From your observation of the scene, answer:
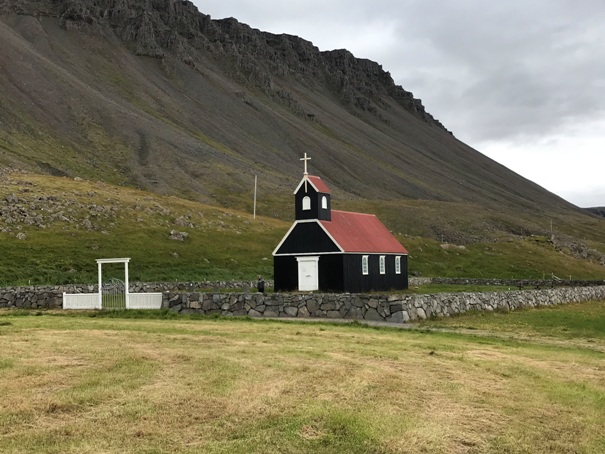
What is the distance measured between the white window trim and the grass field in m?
23.4

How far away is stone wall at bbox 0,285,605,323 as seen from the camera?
2983 cm

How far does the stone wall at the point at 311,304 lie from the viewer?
97.9ft

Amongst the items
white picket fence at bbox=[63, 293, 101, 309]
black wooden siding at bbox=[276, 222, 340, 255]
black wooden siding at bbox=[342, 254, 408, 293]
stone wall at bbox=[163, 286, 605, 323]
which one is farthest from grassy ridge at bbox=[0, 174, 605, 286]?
stone wall at bbox=[163, 286, 605, 323]

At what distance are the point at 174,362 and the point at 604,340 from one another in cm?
1567

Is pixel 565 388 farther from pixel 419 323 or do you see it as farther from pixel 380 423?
pixel 419 323

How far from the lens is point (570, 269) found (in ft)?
255

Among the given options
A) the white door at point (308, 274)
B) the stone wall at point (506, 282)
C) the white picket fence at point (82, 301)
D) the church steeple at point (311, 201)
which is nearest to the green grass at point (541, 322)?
the white door at point (308, 274)

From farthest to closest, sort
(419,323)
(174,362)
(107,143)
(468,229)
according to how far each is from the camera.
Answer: (107,143), (468,229), (419,323), (174,362)

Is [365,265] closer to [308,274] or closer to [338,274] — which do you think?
[338,274]

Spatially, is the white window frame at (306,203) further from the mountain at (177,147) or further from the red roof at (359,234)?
the mountain at (177,147)

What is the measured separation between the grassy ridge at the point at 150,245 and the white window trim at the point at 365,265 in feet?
50.0

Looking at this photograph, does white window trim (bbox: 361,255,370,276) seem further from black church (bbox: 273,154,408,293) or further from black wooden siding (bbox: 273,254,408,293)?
black wooden siding (bbox: 273,254,408,293)

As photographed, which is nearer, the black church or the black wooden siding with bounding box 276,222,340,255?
the black church

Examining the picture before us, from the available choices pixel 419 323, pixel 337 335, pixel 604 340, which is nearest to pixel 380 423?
pixel 337 335
